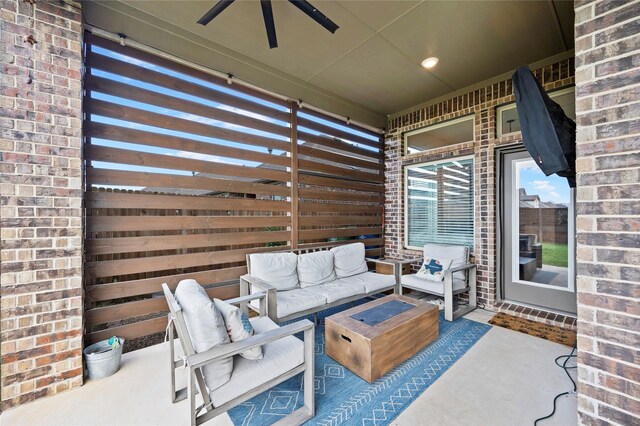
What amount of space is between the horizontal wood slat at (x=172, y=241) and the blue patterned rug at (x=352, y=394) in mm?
1531

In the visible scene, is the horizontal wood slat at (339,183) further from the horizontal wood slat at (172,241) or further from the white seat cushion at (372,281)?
the white seat cushion at (372,281)

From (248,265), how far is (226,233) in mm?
470

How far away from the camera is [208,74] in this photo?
297cm

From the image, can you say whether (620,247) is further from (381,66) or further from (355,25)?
(381,66)

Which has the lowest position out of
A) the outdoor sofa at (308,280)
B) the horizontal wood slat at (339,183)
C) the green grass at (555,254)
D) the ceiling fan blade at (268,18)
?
the outdoor sofa at (308,280)

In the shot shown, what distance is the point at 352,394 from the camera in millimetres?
1921

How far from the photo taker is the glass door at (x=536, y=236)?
10.3 ft

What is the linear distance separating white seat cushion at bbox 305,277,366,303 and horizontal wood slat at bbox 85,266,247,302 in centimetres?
106

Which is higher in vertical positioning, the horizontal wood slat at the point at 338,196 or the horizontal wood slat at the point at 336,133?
the horizontal wood slat at the point at 336,133

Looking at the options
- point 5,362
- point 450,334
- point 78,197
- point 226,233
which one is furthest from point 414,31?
point 5,362

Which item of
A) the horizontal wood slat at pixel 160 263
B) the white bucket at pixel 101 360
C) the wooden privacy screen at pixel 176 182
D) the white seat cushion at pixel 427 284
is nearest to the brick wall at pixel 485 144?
the white seat cushion at pixel 427 284

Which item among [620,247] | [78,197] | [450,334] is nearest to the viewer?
[620,247]

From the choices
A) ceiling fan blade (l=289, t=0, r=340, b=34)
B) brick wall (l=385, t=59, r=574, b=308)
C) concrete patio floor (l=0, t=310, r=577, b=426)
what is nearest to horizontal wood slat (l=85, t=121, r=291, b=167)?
ceiling fan blade (l=289, t=0, r=340, b=34)

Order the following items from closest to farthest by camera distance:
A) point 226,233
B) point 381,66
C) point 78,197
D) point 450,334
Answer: point 78,197 → point 450,334 → point 226,233 → point 381,66
